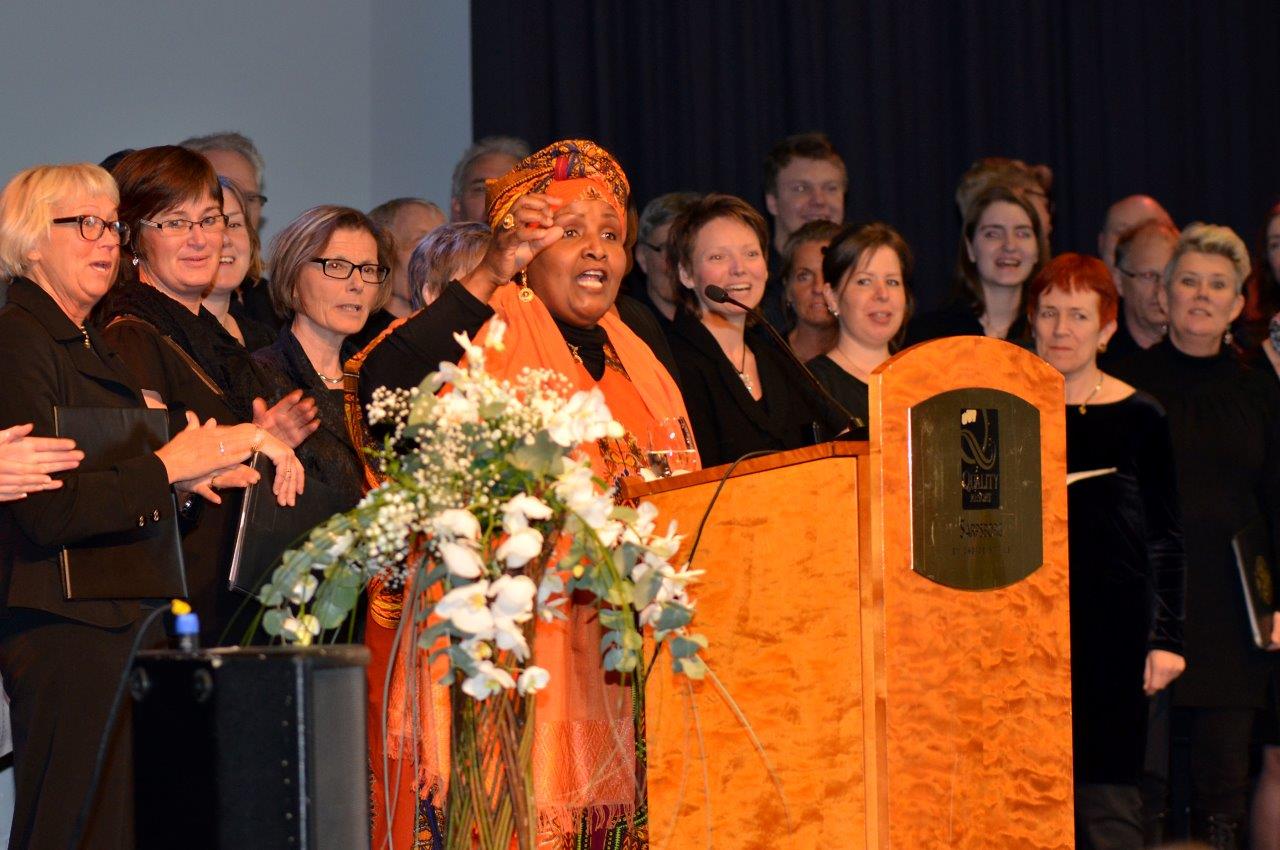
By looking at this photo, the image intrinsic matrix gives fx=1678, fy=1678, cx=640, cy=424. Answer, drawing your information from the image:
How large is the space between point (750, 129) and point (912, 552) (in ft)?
12.1

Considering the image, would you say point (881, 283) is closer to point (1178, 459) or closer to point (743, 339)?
point (743, 339)

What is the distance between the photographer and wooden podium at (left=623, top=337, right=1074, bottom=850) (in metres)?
2.62

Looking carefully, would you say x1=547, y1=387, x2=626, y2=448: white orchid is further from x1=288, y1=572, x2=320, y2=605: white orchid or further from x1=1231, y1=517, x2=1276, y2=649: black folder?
x1=1231, y1=517, x2=1276, y2=649: black folder

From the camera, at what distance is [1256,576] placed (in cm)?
450

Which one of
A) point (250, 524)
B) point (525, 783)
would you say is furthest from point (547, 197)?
point (525, 783)

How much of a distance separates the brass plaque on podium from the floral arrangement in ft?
2.15

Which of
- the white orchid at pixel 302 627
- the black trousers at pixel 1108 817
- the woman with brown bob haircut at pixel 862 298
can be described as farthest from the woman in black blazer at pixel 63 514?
the black trousers at pixel 1108 817

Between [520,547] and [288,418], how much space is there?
1615 mm

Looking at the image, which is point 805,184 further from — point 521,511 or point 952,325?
point 521,511

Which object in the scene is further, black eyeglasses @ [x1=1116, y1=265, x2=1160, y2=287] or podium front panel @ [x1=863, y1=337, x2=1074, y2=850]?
black eyeglasses @ [x1=1116, y1=265, x2=1160, y2=287]

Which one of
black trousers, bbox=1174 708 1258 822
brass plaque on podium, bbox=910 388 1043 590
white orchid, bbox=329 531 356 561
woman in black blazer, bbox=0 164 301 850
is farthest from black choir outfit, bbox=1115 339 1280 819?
white orchid, bbox=329 531 356 561

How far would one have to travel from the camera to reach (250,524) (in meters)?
3.27

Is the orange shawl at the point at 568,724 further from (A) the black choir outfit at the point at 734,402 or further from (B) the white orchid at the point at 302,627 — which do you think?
(A) the black choir outfit at the point at 734,402

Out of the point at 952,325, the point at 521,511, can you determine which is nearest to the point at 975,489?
the point at 521,511
